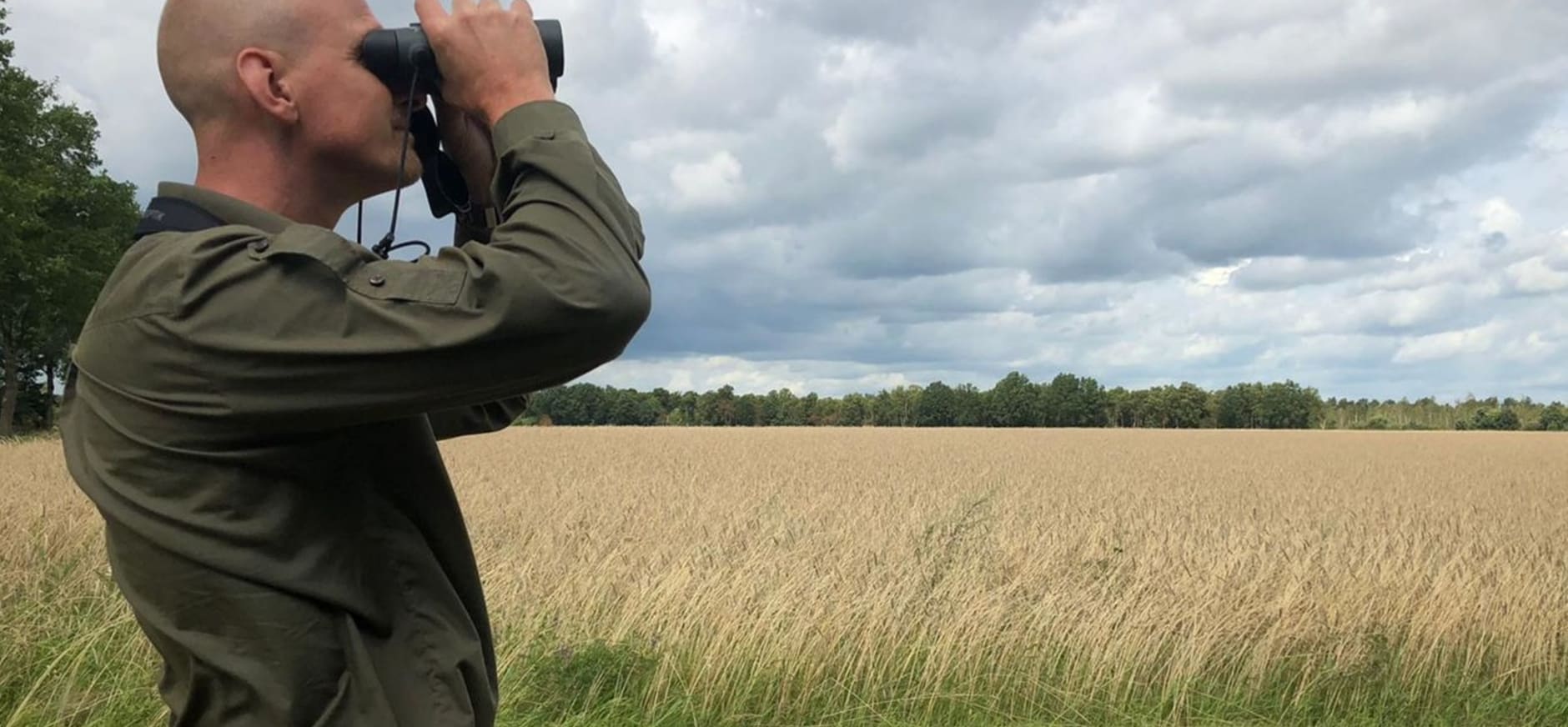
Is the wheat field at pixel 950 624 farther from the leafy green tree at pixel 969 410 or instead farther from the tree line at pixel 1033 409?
the leafy green tree at pixel 969 410

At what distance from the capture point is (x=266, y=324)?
1.09 metres

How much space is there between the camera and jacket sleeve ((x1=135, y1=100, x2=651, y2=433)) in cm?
109

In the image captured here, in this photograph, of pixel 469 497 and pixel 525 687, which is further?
pixel 469 497

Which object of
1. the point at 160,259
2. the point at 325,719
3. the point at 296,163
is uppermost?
the point at 296,163

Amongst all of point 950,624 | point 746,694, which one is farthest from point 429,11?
point 950,624

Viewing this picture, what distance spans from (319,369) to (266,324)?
7 cm

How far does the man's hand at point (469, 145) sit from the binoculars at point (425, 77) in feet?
0.05

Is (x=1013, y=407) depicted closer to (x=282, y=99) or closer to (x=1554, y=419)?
(x=1554, y=419)

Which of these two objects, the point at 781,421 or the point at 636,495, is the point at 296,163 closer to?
the point at 636,495

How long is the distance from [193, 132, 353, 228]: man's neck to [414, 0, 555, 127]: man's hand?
0.24 meters

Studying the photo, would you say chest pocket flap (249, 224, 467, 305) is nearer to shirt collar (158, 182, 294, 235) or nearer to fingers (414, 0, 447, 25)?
shirt collar (158, 182, 294, 235)

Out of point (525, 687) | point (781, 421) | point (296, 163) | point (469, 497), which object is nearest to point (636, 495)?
point (469, 497)

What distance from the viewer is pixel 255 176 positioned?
1.33 meters

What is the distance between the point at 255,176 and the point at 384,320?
1.27 ft
